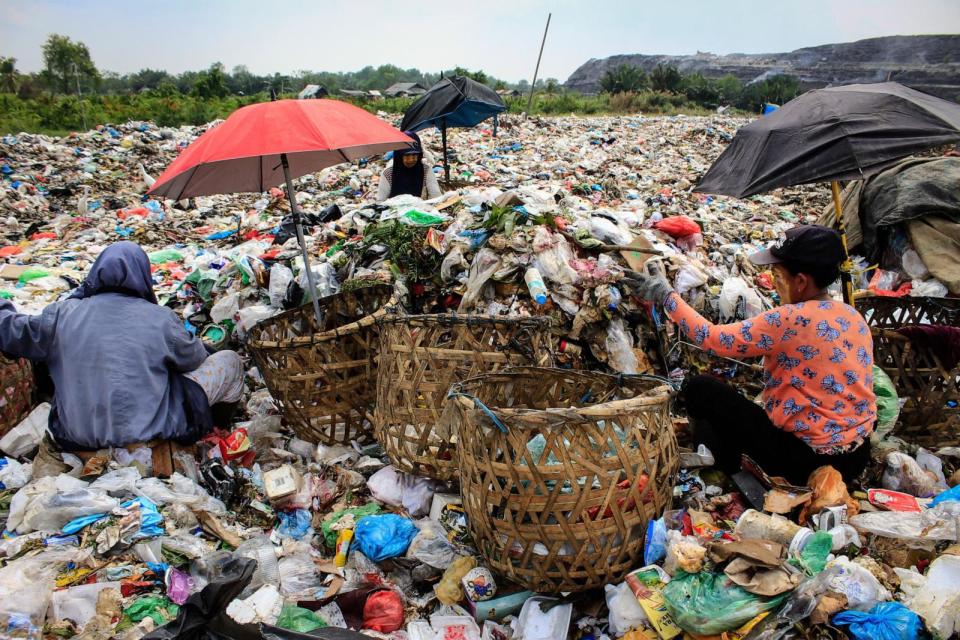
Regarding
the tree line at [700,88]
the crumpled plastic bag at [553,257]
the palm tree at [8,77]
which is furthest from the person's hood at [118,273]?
the palm tree at [8,77]

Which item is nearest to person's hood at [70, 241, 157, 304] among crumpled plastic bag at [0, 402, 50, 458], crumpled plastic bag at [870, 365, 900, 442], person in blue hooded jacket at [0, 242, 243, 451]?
person in blue hooded jacket at [0, 242, 243, 451]

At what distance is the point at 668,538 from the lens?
199cm

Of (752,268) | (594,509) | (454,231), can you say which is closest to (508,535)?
(594,509)

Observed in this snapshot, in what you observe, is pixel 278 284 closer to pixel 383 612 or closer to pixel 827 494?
pixel 383 612

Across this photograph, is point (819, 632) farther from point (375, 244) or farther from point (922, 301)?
point (375, 244)

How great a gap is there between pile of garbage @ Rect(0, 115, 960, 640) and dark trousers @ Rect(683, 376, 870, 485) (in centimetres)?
9

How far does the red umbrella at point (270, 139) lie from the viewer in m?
2.65

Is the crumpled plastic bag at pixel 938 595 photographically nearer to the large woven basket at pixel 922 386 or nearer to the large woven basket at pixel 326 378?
the large woven basket at pixel 922 386

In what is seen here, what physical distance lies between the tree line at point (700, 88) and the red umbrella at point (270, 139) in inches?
1052

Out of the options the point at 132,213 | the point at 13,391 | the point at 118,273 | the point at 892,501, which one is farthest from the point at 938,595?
the point at 132,213

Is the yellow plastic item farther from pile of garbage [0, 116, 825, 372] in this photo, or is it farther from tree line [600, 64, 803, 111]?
tree line [600, 64, 803, 111]

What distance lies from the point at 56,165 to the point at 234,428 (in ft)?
33.9

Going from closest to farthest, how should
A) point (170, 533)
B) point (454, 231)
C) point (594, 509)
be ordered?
1. point (594, 509)
2. point (170, 533)
3. point (454, 231)

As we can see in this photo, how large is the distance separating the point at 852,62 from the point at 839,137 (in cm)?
6466
